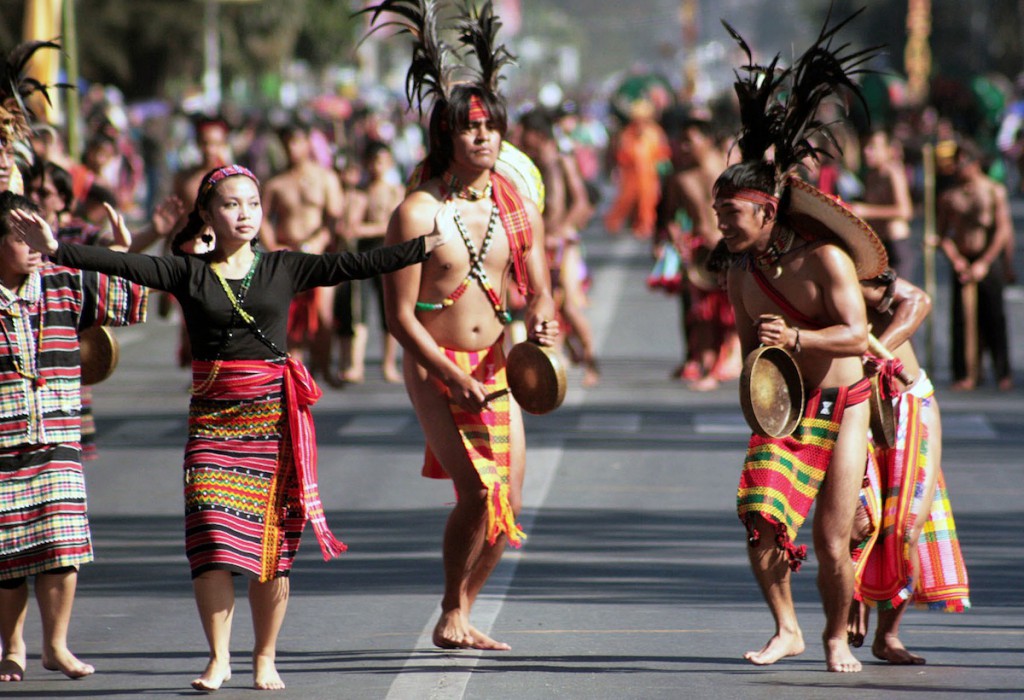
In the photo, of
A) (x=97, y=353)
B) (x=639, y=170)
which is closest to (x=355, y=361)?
(x=97, y=353)

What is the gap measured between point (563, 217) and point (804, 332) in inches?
406

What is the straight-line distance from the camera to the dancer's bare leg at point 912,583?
→ 280 inches

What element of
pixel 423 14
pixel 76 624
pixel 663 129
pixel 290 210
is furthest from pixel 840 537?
pixel 663 129

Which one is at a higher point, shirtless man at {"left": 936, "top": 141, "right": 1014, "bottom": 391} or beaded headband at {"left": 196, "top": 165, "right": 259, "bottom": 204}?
beaded headband at {"left": 196, "top": 165, "right": 259, "bottom": 204}

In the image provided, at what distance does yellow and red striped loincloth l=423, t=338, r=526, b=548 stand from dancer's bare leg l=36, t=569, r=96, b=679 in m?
1.40

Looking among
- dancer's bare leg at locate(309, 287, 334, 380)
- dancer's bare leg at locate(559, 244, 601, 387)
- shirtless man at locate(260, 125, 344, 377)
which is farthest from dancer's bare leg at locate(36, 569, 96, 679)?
dancer's bare leg at locate(559, 244, 601, 387)

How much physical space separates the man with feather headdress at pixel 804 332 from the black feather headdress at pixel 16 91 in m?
2.59

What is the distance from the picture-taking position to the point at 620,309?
2392 cm

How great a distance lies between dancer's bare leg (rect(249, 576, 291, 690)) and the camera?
260 inches

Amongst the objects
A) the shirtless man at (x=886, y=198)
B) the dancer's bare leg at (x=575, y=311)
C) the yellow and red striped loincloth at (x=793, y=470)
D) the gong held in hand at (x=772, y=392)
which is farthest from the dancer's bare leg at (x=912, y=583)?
the dancer's bare leg at (x=575, y=311)

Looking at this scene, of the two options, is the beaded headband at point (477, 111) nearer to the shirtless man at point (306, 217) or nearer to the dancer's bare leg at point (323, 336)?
the shirtless man at point (306, 217)

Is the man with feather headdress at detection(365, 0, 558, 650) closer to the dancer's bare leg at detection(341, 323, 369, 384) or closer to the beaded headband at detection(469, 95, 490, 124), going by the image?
the beaded headband at detection(469, 95, 490, 124)

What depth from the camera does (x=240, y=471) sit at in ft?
21.7

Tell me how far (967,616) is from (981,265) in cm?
880
